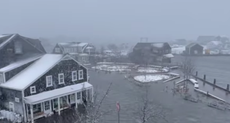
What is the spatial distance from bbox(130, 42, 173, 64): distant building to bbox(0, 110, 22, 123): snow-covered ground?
128ft

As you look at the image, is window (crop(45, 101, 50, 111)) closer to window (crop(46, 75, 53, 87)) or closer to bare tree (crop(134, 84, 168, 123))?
window (crop(46, 75, 53, 87))

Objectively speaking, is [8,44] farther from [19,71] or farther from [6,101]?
[6,101]

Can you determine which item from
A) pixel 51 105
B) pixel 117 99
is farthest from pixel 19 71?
pixel 117 99

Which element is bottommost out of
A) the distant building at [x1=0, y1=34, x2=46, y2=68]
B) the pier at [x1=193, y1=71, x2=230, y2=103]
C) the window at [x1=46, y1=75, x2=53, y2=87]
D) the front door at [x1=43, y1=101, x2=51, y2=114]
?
the pier at [x1=193, y1=71, x2=230, y2=103]

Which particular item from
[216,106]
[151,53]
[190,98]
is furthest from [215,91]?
[151,53]

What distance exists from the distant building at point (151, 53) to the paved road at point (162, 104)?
76.8ft

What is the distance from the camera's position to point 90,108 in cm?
974

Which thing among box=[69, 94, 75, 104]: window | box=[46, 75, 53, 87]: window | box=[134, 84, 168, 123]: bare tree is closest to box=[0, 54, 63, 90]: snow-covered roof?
box=[46, 75, 53, 87]: window

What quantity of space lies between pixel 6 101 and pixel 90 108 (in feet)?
42.9

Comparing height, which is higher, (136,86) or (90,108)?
(90,108)

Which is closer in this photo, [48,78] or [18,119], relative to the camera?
[18,119]

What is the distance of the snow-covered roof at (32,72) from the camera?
58.4ft

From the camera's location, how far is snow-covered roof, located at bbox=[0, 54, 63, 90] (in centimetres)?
1781

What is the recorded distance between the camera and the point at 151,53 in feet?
185
